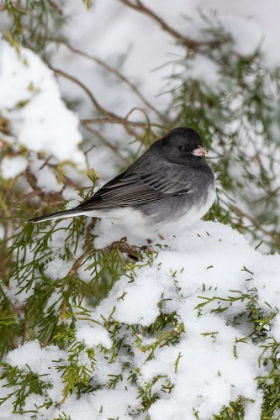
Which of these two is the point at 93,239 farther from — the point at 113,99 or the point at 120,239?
the point at 113,99

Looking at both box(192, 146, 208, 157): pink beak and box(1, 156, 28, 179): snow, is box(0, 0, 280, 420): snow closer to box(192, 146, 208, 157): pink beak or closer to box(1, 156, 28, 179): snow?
box(1, 156, 28, 179): snow

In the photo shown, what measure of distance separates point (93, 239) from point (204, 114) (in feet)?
3.51

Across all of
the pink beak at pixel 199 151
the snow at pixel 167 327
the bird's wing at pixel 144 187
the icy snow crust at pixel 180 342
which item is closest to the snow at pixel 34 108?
the snow at pixel 167 327

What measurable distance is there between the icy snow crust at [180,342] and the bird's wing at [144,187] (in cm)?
65

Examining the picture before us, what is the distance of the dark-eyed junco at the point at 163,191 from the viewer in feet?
7.04

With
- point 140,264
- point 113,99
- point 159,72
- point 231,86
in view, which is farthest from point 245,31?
point 159,72

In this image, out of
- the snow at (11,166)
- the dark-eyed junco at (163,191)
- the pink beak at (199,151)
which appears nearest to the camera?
the snow at (11,166)

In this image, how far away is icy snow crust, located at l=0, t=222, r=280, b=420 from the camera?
1274mm

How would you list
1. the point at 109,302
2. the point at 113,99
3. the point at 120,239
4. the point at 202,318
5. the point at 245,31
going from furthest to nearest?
the point at 113,99
the point at 245,31
the point at 120,239
the point at 109,302
the point at 202,318

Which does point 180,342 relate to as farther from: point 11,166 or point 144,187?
point 144,187

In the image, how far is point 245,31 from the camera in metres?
3.08

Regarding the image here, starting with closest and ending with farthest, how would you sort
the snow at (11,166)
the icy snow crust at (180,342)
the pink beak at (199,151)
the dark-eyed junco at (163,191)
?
1. the icy snow crust at (180,342)
2. the snow at (11,166)
3. the dark-eyed junco at (163,191)
4. the pink beak at (199,151)

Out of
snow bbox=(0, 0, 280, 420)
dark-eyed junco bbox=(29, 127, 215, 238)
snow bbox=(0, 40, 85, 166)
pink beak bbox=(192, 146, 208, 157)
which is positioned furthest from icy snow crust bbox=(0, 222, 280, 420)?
pink beak bbox=(192, 146, 208, 157)

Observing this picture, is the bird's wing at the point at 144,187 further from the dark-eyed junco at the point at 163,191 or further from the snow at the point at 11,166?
the snow at the point at 11,166
